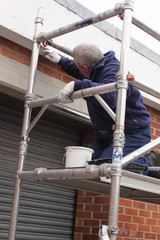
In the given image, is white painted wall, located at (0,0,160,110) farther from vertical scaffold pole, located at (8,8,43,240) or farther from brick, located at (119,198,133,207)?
brick, located at (119,198,133,207)

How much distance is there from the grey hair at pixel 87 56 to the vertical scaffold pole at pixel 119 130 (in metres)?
0.54

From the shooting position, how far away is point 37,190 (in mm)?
4805

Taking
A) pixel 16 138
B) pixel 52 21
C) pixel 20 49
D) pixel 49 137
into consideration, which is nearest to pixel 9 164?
pixel 16 138

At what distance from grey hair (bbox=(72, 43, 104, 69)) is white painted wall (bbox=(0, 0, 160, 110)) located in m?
0.57

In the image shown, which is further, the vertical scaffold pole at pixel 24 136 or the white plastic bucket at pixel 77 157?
the vertical scaffold pole at pixel 24 136

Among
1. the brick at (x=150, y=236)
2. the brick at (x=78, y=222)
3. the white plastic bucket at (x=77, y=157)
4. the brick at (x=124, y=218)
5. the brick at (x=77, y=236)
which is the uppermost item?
the white plastic bucket at (x=77, y=157)

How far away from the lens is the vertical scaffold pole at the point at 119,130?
253cm

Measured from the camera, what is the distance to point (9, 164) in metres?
4.61

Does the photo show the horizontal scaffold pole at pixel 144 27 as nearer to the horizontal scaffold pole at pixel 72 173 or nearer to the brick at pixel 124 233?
the horizontal scaffold pole at pixel 72 173

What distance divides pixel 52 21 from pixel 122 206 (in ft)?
8.40

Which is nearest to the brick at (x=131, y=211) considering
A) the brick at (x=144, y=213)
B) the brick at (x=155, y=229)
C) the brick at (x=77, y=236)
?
the brick at (x=144, y=213)

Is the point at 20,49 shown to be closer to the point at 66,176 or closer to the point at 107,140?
the point at 107,140

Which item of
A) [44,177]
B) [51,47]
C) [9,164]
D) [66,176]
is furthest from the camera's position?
[9,164]

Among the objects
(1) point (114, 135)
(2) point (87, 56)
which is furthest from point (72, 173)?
(2) point (87, 56)
